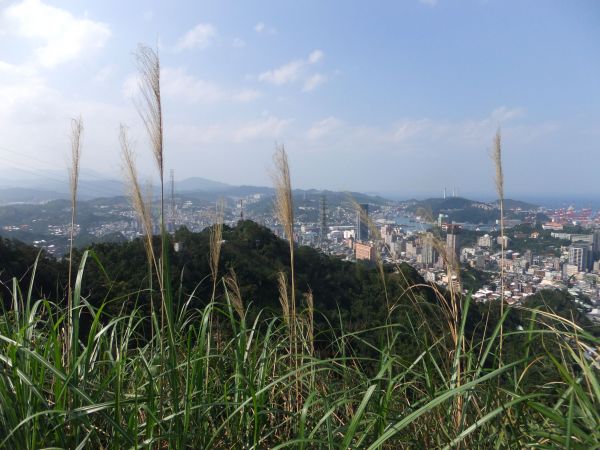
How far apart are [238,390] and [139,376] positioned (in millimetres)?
542

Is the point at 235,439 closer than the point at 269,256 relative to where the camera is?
Yes

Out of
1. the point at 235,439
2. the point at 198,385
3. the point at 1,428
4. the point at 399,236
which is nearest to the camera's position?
the point at 1,428

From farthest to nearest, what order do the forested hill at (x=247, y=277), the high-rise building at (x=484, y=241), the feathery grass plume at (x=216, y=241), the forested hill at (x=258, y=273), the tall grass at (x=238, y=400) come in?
the high-rise building at (x=484, y=241), the forested hill at (x=258, y=273), the forested hill at (x=247, y=277), the feathery grass plume at (x=216, y=241), the tall grass at (x=238, y=400)

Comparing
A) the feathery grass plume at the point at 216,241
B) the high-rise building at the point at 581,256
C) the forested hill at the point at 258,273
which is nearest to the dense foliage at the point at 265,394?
the feathery grass plume at the point at 216,241

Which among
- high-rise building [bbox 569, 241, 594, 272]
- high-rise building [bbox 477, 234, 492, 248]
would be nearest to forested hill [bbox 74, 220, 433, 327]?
high-rise building [bbox 477, 234, 492, 248]

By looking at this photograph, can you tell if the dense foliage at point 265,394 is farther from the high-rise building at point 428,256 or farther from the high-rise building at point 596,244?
the high-rise building at point 596,244

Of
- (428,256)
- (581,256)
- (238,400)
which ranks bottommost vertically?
(581,256)

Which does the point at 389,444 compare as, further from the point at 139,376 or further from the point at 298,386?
the point at 139,376

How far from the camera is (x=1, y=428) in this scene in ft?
4.14

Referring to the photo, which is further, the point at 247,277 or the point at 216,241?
the point at 247,277

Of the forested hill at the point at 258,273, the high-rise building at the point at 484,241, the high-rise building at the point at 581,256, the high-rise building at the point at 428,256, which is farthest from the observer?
the high-rise building at the point at 581,256

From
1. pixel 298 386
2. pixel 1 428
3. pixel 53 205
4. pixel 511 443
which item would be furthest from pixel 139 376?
pixel 53 205

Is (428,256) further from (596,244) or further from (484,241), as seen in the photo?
(596,244)

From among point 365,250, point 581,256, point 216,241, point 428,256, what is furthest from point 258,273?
point 216,241
